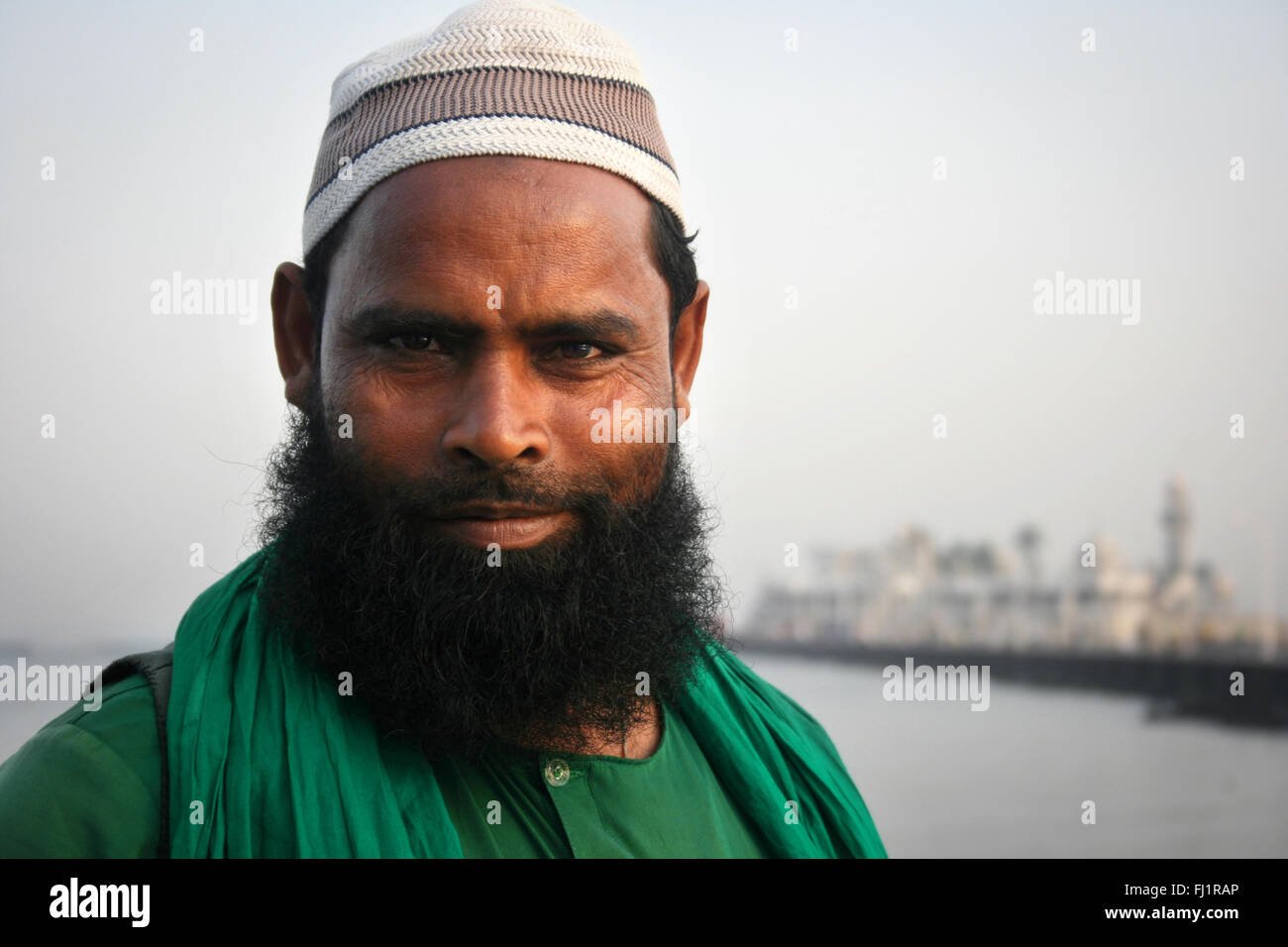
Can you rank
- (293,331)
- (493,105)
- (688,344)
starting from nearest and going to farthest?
(493,105), (293,331), (688,344)

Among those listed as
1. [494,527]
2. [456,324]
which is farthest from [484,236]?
[494,527]

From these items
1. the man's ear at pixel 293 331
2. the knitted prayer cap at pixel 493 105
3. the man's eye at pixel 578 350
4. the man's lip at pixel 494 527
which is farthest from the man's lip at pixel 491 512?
the knitted prayer cap at pixel 493 105

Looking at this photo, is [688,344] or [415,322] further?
[688,344]

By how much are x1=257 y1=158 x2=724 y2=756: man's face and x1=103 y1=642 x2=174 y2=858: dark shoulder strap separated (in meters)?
0.22

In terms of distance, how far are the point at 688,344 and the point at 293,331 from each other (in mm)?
922

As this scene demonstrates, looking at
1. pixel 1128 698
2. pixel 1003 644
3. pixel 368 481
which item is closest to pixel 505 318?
pixel 368 481

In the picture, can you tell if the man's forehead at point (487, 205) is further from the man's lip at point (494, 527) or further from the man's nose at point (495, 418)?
the man's lip at point (494, 527)

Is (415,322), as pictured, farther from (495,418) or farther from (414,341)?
(495,418)

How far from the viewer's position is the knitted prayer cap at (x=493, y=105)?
216 centimetres

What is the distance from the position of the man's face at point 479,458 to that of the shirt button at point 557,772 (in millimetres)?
72

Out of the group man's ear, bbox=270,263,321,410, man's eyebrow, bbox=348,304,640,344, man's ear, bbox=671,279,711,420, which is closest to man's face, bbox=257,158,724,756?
man's eyebrow, bbox=348,304,640,344

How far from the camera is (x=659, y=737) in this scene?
2.41 m

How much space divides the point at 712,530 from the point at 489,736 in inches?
38.8

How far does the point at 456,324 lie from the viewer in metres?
2.02
